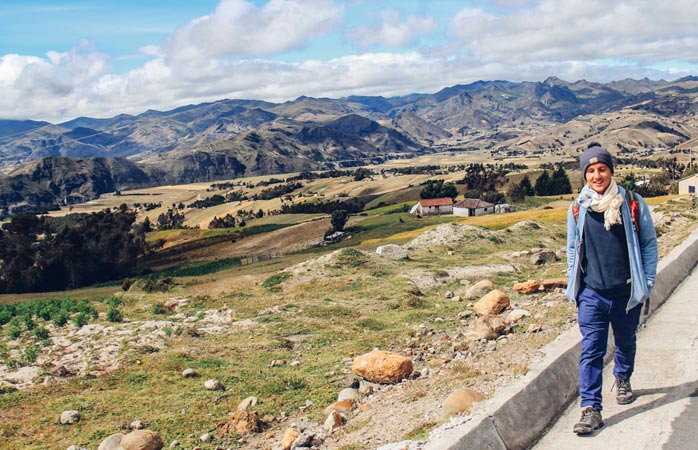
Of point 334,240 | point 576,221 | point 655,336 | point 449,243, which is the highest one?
point 576,221

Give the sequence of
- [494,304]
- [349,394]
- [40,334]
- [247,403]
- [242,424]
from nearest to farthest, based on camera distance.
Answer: [242,424], [349,394], [247,403], [494,304], [40,334]

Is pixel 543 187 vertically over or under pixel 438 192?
under

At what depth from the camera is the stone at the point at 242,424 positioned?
33.6ft

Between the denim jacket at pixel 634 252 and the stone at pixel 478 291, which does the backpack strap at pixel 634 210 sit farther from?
the stone at pixel 478 291

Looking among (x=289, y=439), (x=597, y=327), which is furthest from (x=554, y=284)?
(x=289, y=439)

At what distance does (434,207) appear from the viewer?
4284 inches

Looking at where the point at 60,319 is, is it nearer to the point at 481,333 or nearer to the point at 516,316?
the point at 481,333

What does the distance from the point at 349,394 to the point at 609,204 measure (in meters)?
6.72

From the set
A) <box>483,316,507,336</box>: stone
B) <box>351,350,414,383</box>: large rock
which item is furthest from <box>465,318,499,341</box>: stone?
<box>351,350,414,383</box>: large rock

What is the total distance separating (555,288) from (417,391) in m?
10.6

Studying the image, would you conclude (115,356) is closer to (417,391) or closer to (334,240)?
(417,391)

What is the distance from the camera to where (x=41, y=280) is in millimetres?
70438

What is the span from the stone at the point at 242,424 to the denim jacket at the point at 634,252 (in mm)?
6501

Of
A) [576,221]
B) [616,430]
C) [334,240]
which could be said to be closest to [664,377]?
[616,430]
